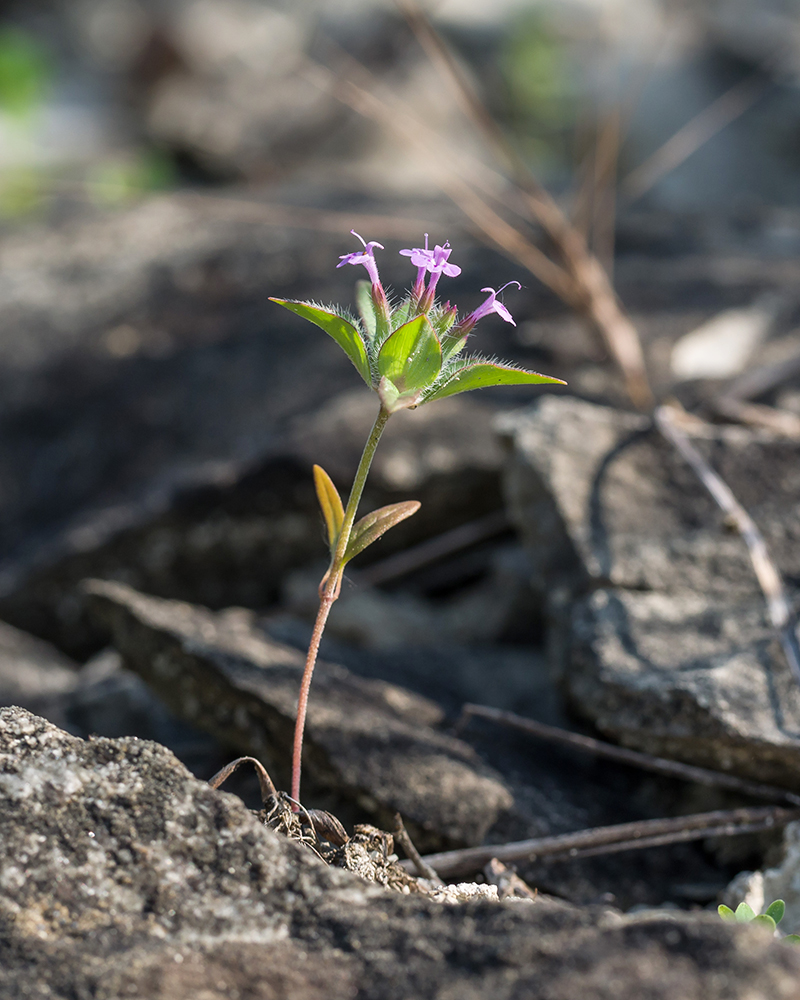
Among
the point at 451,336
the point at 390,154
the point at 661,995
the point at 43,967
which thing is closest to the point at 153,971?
the point at 43,967

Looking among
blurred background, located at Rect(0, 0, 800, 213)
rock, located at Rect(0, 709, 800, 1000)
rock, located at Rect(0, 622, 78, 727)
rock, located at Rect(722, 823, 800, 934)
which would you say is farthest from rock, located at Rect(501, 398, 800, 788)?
blurred background, located at Rect(0, 0, 800, 213)

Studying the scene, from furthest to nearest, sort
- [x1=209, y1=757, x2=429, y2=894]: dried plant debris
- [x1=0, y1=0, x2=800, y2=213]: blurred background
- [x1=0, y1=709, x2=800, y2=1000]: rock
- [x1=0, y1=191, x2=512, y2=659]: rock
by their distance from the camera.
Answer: [x1=0, y1=0, x2=800, y2=213]: blurred background
[x1=0, y1=191, x2=512, y2=659]: rock
[x1=209, y1=757, x2=429, y2=894]: dried plant debris
[x1=0, y1=709, x2=800, y2=1000]: rock

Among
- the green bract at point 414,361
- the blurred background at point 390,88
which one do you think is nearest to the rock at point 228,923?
the green bract at point 414,361

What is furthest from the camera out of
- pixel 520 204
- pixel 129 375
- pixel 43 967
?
pixel 520 204

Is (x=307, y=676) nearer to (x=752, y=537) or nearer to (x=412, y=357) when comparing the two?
(x=412, y=357)

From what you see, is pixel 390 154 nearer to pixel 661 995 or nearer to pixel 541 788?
pixel 541 788

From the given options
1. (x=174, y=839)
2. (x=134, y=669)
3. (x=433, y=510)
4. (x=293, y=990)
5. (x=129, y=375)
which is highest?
(x=129, y=375)

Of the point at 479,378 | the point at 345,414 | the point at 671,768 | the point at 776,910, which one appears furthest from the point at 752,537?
the point at 345,414

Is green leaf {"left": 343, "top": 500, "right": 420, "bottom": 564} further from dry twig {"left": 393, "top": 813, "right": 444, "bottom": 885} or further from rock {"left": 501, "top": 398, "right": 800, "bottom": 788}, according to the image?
rock {"left": 501, "top": 398, "right": 800, "bottom": 788}
